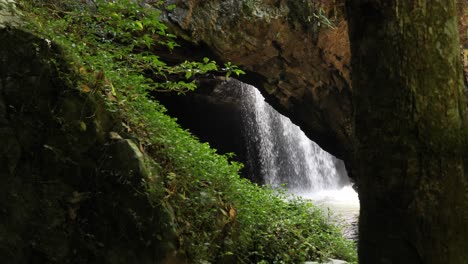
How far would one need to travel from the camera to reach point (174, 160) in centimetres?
344

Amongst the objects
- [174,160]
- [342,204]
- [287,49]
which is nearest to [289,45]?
[287,49]

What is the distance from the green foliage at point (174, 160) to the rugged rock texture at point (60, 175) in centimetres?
15

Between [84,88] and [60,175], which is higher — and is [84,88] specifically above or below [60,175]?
above

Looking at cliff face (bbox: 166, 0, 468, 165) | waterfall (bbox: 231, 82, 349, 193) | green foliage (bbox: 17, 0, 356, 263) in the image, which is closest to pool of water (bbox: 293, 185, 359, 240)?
waterfall (bbox: 231, 82, 349, 193)

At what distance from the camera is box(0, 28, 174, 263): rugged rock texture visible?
2635 millimetres

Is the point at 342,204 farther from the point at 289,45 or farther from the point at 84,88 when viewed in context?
the point at 84,88

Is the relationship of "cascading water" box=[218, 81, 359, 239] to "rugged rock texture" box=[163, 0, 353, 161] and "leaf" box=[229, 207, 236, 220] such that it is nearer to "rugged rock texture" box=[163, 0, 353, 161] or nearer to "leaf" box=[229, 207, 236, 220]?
"rugged rock texture" box=[163, 0, 353, 161]

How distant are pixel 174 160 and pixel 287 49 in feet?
22.4

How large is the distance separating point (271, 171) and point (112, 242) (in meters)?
14.2

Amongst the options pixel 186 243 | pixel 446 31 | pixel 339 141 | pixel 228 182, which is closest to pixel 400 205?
pixel 446 31

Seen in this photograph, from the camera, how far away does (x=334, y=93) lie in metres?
10.3

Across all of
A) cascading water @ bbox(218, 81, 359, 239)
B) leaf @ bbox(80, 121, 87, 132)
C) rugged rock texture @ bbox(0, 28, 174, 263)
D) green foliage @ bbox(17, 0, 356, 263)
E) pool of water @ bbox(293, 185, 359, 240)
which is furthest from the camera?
cascading water @ bbox(218, 81, 359, 239)

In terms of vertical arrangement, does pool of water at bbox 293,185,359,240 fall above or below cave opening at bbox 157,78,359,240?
below

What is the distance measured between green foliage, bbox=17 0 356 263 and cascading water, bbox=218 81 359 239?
1229cm
